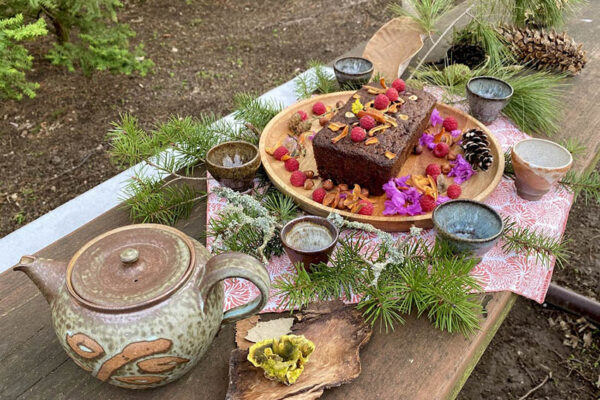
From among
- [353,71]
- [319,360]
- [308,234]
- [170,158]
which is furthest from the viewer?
[353,71]

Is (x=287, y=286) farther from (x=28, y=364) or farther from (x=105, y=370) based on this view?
(x=28, y=364)

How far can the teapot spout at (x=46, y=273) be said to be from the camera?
93cm

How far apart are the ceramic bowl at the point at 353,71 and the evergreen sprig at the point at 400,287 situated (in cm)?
99

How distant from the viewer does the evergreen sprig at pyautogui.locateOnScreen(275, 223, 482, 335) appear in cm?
109

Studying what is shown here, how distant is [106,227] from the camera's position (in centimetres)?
144

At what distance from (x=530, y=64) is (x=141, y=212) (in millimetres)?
1890

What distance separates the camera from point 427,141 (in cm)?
173

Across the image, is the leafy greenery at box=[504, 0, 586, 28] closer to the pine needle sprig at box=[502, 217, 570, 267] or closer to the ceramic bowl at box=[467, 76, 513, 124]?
the ceramic bowl at box=[467, 76, 513, 124]

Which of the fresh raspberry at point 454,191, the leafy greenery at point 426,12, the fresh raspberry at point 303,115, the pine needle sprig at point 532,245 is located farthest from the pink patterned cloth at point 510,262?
the leafy greenery at point 426,12

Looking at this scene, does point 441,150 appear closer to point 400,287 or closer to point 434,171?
point 434,171

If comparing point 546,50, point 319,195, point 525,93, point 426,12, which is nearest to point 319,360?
point 319,195

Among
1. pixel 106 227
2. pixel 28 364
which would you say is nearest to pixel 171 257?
pixel 28 364

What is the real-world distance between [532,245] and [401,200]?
37cm

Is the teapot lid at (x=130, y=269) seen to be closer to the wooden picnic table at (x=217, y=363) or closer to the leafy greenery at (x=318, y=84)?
the wooden picnic table at (x=217, y=363)
